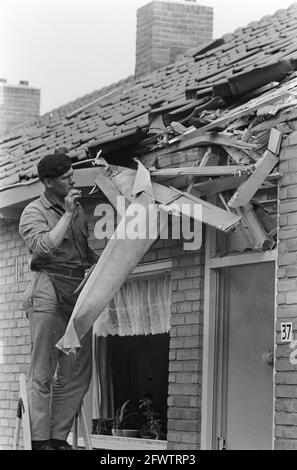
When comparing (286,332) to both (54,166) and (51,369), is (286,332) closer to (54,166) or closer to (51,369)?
(51,369)

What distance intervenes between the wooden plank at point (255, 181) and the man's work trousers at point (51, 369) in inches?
52.2

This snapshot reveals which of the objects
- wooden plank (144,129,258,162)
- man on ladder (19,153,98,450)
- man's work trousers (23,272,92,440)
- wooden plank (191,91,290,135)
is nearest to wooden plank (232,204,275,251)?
wooden plank (144,129,258,162)

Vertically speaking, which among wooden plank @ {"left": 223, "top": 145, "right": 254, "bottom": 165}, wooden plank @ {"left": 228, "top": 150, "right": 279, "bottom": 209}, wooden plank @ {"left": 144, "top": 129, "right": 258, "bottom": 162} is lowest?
wooden plank @ {"left": 228, "top": 150, "right": 279, "bottom": 209}

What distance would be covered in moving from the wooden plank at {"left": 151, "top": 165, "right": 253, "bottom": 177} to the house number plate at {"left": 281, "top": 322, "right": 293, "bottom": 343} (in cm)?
103

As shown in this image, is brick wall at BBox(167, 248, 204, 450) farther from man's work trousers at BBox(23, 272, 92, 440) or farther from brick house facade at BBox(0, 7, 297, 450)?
man's work trousers at BBox(23, 272, 92, 440)

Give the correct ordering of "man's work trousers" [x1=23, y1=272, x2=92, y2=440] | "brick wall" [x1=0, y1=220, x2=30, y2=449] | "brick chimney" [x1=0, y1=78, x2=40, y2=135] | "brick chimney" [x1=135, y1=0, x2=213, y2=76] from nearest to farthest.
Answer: "man's work trousers" [x1=23, y1=272, x2=92, y2=440] < "brick wall" [x1=0, y1=220, x2=30, y2=449] < "brick chimney" [x1=135, y1=0, x2=213, y2=76] < "brick chimney" [x1=0, y1=78, x2=40, y2=135]

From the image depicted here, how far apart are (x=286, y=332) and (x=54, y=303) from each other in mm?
1516

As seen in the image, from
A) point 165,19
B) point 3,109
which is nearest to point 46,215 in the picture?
point 165,19

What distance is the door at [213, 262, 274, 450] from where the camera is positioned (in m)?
7.85

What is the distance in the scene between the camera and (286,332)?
23.0 ft

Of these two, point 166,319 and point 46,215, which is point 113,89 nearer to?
point 166,319

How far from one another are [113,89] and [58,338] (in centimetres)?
790

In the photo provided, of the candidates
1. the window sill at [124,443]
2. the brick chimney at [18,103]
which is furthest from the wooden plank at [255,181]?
the brick chimney at [18,103]

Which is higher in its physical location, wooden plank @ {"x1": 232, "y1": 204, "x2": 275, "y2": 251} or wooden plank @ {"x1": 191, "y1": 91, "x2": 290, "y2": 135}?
wooden plank @ {"x1": 191, "y1": 91, "x2": 290, "y2": 135}
